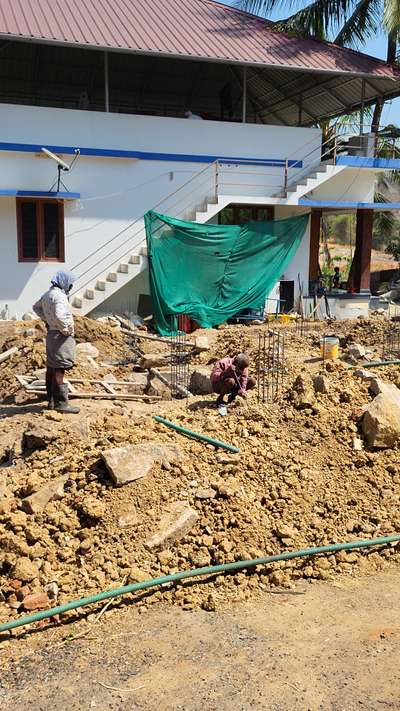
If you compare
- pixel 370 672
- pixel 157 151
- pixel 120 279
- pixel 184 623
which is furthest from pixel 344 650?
pixel 157 151

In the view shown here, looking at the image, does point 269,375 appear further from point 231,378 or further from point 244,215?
point 244,215

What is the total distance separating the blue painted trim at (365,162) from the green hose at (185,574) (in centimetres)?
1365

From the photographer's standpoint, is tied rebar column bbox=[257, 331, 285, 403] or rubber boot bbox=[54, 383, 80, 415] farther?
tied rebar column bbox=[257, 331, 285, 403]

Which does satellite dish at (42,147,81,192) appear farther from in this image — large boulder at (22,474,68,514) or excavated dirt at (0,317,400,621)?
large boulder at (22,474,68,514)

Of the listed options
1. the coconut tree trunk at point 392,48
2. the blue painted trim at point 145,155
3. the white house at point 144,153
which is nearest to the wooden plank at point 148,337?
the white house at point 144,153

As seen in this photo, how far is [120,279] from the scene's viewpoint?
1576 cm

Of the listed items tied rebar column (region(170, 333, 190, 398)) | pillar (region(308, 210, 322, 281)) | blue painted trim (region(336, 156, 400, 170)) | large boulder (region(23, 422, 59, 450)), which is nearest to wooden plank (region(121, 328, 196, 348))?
tied rebar column (region(170, 333, 190, 398))

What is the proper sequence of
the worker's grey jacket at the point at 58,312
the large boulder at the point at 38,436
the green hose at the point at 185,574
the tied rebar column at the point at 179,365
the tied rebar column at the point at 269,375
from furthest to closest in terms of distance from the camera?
the tied rebar column at the point at 179,365, the tied rebar column at the point at 269,375, the worker's grey jacket at the point at 58,312, the large boulder at the point at 38,436, the green hose at the point at 185,574

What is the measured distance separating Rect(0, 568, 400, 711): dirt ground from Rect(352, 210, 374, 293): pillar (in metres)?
14.4

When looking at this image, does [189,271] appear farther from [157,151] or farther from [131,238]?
[157,151]

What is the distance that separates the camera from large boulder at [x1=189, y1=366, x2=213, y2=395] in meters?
9.91

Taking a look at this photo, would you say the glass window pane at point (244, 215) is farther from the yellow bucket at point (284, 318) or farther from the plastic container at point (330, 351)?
the plastic container at point (330, 351)

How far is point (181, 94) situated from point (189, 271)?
29.8 feet

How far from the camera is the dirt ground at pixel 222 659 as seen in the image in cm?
435
